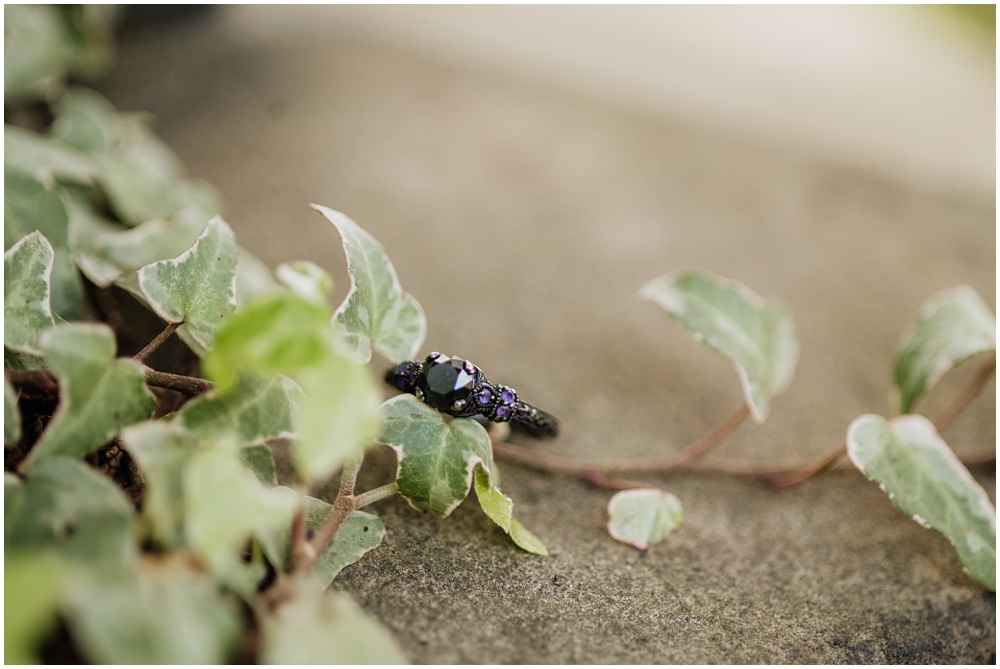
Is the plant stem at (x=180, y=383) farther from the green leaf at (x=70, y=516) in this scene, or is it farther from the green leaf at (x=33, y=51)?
the green leaf at (x=33, y=51)

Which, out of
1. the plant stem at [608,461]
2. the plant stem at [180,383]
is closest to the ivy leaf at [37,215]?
the plant stem at [180,383]

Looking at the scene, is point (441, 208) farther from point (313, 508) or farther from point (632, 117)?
point (313, 508)

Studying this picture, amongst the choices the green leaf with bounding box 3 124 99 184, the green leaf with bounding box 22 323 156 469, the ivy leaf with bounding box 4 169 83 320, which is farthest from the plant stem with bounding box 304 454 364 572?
the green leaf with bounding box 3 124 99 184

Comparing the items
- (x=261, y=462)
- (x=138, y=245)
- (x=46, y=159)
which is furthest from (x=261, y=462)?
(x=46, y=159)

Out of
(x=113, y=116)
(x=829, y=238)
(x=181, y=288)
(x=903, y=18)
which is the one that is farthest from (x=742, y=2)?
(x=181, y=288)

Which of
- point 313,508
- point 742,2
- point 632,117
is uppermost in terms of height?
point 742,2

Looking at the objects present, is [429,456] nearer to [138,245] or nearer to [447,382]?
[447,382]
